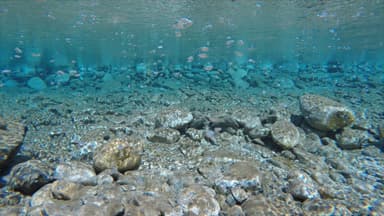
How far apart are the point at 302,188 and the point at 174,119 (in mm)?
4385

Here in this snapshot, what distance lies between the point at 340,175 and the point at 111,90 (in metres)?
16.6

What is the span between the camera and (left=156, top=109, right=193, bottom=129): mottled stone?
7.53 metres

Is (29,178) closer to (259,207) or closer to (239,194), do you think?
(239,194)

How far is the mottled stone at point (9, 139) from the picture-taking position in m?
4.85

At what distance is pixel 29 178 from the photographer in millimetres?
4441

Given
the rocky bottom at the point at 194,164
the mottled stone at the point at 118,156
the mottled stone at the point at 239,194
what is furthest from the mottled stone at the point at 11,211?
the mottled stone at the point at 239,194

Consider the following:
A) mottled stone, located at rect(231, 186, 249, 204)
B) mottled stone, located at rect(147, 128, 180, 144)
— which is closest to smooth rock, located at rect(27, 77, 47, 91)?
mottled stone, located at rect(147, 128, 180, 144)

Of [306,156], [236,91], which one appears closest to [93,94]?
[236,91]

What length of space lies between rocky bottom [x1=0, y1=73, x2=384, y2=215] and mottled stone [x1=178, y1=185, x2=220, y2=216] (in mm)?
18

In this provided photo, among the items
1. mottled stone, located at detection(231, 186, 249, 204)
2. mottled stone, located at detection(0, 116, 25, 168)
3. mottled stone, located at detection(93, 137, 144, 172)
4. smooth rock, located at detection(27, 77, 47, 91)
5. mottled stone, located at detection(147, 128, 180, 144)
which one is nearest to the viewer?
mottled stone, located at detection(231, 186, 249, 204)

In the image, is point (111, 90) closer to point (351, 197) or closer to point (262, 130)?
point (262, 130)

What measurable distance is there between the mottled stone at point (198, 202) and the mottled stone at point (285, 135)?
3481 mm

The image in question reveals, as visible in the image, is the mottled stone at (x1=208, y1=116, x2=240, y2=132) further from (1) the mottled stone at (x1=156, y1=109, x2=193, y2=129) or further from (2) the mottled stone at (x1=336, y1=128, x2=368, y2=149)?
(2) the mottled stone at (x1=336, y1=128, x2=368, y2=149)

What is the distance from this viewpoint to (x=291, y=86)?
63.3ft
